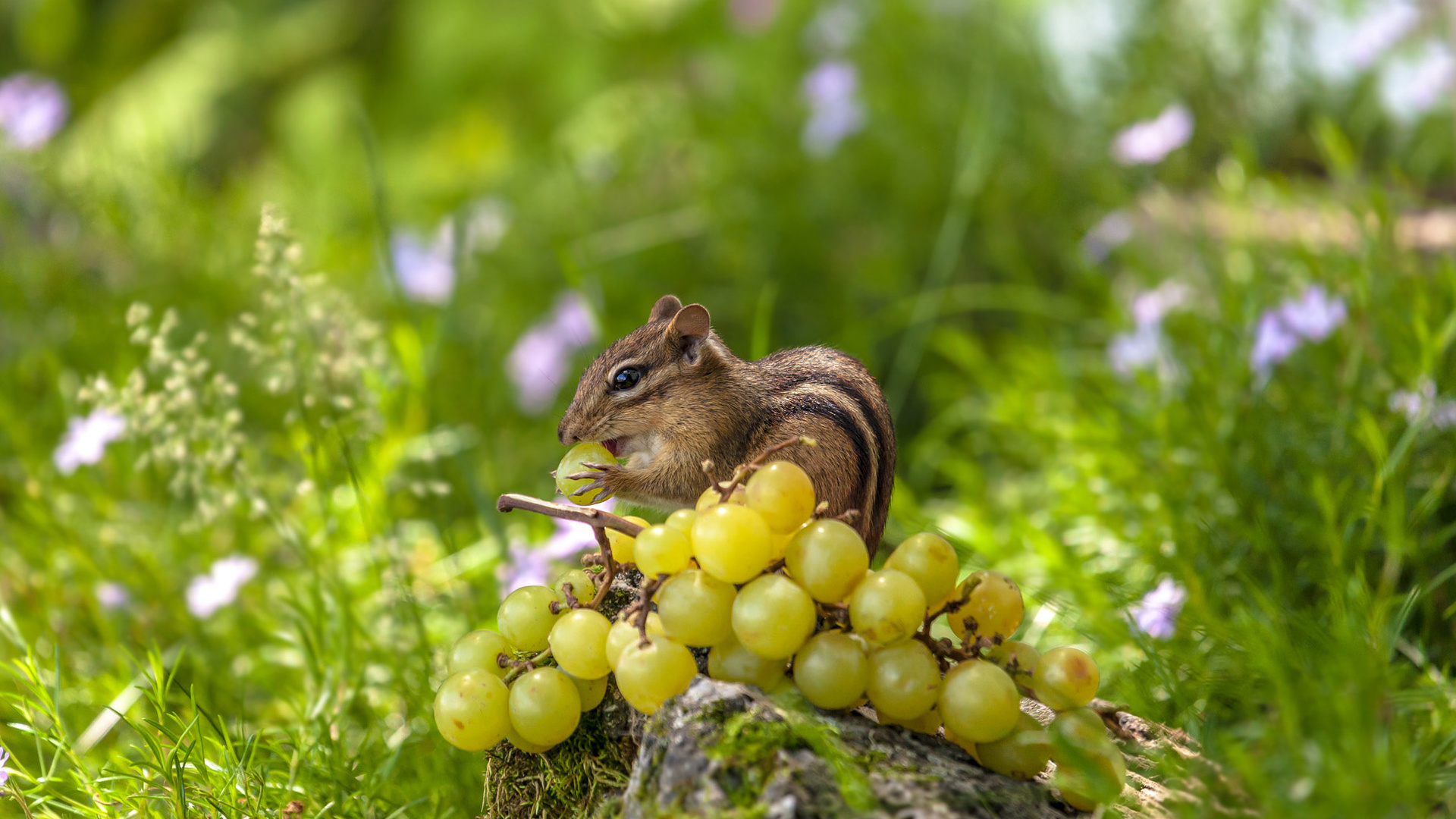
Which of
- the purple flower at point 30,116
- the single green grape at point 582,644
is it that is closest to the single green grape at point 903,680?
the single green grape at point 582,644

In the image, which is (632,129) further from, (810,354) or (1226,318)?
(810,354)

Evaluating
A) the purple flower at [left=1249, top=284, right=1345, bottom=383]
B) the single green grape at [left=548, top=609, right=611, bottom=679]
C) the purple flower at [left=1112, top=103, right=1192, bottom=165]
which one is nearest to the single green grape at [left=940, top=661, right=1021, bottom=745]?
the single green grape at [left=548, top=609, right=611, bottom=679]

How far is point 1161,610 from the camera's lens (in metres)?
1.92

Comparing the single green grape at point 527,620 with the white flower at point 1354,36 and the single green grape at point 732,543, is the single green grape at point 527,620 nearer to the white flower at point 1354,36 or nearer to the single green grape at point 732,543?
the single green grape at point 732,543

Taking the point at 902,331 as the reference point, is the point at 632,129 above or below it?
above

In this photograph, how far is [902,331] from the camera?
13.5 feet

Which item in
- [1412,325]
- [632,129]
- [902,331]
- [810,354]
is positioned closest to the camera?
[810,354]

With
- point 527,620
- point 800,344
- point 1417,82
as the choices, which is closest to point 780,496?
point 527,620

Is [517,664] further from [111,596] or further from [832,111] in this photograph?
[832,111]

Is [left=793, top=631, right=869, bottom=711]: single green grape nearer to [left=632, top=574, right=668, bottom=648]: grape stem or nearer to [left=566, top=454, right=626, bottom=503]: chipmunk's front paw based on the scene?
[left=632, top=574, right=668, bottom=648]: grape stem

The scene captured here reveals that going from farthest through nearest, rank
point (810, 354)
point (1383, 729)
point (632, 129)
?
point (632, 129)
point (810, 354)
point (1383, 729)

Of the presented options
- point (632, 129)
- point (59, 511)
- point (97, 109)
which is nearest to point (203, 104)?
point (97, 109)

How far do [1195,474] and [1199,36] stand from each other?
2.87 m

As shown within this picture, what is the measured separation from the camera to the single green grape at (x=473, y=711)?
129 cm
